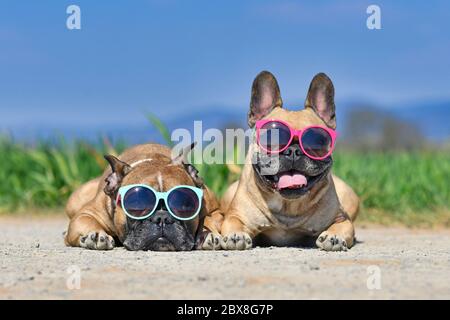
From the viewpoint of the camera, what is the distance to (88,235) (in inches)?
277

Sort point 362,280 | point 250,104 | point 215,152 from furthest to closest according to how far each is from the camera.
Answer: point 215,152
point 250,104
point 362,280

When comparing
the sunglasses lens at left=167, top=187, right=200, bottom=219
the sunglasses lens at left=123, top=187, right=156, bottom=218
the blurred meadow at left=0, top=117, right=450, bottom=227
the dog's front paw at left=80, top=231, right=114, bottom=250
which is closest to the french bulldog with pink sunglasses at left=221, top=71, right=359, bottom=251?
the sunglasses lens at left=167, top=187, right=200, bottom=219

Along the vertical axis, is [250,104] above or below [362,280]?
above

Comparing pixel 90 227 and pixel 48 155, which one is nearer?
pixel 90 227

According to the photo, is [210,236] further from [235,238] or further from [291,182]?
[291,182]

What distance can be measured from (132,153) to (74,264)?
2.39m

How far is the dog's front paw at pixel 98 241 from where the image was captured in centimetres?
696

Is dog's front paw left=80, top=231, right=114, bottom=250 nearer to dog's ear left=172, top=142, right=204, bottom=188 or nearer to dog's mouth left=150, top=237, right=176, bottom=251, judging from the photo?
dog's mouth left=150, top=237, right=176, bottom=251

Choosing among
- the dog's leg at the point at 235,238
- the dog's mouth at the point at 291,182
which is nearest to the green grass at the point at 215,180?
the dog's leg at the point at 235,238

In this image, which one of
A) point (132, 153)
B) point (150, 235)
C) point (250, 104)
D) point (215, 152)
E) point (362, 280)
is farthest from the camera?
point (215, 152)

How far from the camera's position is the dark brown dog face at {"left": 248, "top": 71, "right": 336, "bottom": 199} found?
6.92m
